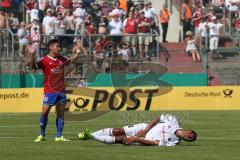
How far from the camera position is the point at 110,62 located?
133 feet

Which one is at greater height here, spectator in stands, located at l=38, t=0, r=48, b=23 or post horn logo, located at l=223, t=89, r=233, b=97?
spectator in stands, located at l=38, t=0, r=48, b=23

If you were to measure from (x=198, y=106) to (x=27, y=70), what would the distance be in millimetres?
7903

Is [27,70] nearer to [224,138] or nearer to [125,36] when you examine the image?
[125,36]

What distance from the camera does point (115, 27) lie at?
140ft

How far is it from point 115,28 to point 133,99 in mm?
5730

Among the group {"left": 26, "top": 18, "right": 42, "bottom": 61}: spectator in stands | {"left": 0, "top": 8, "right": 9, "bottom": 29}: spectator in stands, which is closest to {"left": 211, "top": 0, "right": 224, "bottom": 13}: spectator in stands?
{"left": 26, "top": 18, "right": 42, "bottom": 61}: spectator in stands

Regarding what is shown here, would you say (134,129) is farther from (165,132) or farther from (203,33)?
(203,33)

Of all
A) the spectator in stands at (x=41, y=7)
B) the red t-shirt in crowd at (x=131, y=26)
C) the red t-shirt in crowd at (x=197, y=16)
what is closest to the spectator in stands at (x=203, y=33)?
the red t-shirt in crowd at (x=197, y=16)

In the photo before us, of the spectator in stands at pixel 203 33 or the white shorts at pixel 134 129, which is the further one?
the spectator in stands at pixel 203 33

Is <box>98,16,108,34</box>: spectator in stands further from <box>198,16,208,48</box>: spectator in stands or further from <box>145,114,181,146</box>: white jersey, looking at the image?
<box>145,114,181,146</box>: white jersey

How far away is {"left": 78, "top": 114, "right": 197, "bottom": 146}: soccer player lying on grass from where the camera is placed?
18672 mm

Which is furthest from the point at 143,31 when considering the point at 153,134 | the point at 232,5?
the point at 153,134

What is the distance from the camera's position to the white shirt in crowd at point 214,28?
42812 millimetres

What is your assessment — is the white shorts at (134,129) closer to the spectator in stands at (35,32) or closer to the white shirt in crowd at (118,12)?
the spectator in stands at (35,32)
